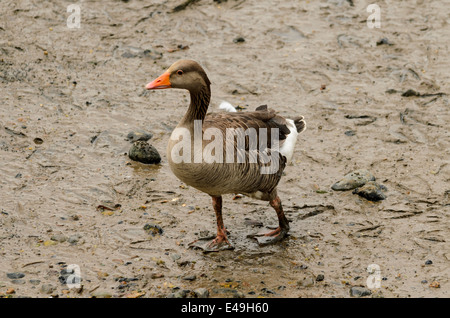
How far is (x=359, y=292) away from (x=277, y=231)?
44.6 inches

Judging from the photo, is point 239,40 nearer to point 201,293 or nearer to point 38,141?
point 38,141

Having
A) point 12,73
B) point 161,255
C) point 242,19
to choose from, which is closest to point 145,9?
point 242,19

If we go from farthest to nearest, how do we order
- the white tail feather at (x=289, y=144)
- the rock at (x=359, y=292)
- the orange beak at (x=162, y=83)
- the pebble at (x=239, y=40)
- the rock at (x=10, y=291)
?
the pebble at (x=239, y=40) → the white tail feather at (x=289, y=144) → the orange beak at (x=162, y=83) → the rock at (x=359, y=292) → the rock at (x=10, y=291)

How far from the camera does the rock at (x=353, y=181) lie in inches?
257

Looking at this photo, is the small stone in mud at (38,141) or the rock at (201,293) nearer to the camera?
the rock at (201,293)

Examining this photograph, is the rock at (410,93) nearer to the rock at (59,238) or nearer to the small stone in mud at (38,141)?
the small stone in mud at (38,141)

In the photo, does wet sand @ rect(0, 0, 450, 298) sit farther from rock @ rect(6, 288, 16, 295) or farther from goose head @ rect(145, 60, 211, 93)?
goose head @ rect(145, 60, 211, 93)

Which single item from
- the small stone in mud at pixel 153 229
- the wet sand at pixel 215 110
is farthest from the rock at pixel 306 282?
the small stone in mud at pixel 153 229

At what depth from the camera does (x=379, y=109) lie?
7953 millimetres

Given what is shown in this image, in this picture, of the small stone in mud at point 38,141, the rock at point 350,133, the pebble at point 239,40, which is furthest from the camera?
the pebble at point 239,40

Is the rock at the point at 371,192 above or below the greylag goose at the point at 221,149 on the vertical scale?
below

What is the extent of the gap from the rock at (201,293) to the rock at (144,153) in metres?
2.29

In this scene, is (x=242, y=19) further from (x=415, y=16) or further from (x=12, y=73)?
(x=12, y=73)
